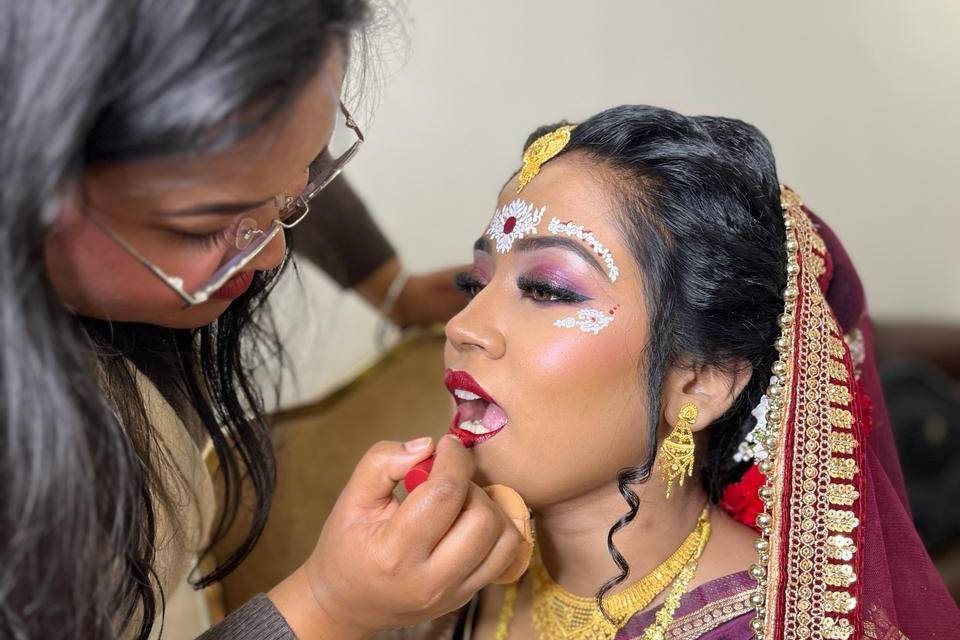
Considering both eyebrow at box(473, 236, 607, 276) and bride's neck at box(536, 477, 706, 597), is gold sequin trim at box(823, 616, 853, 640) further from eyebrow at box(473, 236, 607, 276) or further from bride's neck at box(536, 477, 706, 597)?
eyebrow at box(473, 236, 607, 276)

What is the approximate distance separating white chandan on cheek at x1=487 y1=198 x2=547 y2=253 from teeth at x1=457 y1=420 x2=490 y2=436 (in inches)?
9.5

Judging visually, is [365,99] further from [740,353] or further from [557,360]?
[740,353]

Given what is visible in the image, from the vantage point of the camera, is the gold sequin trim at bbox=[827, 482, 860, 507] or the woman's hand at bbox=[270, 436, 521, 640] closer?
the woman's hand at bbox=[270, 436, 521, 640]

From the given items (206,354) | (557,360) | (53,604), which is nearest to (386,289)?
(206,354)

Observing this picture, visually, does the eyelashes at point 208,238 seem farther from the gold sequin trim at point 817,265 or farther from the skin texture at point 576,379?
the gold sequin trim at point 817,265

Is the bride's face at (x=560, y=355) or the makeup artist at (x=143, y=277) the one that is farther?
the bride's face at (x=560, y=355)

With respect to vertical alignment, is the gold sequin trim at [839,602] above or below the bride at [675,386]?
below

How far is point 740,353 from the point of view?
1295 millimetres

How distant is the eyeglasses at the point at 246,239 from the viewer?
3.03 feet

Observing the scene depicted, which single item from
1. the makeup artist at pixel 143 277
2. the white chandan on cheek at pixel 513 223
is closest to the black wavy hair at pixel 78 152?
the makeup artist at pixel 143 277

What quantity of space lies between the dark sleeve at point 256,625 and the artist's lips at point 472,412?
33 cm

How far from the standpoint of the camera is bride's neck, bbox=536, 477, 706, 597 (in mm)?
1338

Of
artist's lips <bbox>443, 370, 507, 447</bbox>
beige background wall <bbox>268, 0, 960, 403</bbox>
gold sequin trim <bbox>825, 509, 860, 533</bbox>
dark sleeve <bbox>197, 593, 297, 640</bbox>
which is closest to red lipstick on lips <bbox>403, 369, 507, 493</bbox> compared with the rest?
artist's lips <bbox>443, 370, 507, 447</bbox>

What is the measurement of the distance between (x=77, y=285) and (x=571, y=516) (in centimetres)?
75
